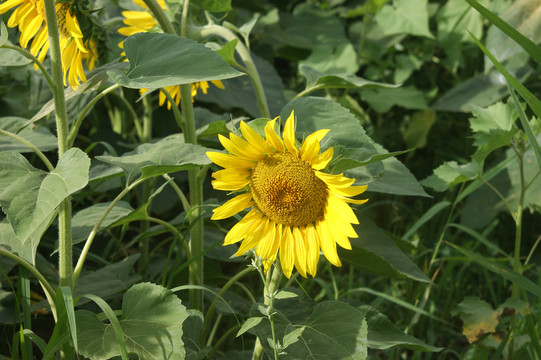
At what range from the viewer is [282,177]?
1.02 m

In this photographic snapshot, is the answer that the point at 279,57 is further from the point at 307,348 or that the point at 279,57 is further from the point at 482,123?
the point at 307,348

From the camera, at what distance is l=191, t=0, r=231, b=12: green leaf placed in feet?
4.14

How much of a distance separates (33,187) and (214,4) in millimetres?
569

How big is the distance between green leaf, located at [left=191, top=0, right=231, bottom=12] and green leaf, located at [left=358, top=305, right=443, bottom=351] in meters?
0.63

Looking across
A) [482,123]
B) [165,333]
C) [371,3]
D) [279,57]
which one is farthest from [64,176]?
[279,57]

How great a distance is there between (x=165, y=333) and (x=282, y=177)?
294 mm

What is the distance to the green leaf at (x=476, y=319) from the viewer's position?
1.24 m

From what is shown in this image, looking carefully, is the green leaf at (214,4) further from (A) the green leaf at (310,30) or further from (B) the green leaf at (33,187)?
(A) the green leaf at (310,30)

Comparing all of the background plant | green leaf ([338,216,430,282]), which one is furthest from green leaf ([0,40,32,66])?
green leaf ([338,216,430,282])

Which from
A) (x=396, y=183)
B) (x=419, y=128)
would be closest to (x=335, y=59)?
(x=419, y=128)

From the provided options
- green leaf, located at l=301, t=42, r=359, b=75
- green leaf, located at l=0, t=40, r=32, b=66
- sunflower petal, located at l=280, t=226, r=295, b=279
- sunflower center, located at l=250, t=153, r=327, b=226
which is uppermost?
green leaf, located at l=0, t=40, r=32, b=66

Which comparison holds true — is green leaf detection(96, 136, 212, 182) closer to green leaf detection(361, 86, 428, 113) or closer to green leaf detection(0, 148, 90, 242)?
green leaf detection(0, 148, 90, 242)

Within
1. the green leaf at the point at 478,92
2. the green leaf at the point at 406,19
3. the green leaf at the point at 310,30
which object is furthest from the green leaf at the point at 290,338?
the green leaf at the point at 310,30

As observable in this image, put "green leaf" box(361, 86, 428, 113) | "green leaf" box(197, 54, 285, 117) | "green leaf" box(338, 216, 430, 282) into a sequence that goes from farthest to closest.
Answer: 1. "green leaf" box(361, 86, 428, 113)
2. "green leaf" box(197, 54, 285, 117)
3. "green leaf" box(338, 216, 430, 282)
